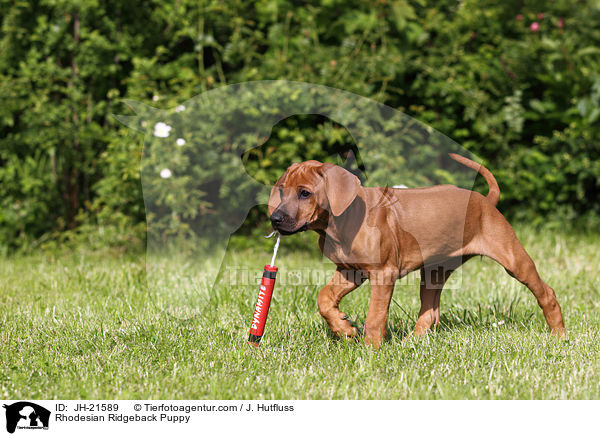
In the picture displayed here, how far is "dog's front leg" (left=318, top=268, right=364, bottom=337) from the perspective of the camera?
332 centimetres

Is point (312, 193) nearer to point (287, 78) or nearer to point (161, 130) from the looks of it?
point (161, 130)

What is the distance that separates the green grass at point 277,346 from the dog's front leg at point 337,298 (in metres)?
0.11

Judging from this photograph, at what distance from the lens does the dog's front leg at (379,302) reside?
3156 mm

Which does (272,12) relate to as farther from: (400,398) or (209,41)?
(400,398)

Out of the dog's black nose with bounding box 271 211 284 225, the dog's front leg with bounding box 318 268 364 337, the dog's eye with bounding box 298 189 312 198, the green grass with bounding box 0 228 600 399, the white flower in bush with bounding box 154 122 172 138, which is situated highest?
the dog's eye with bounding box 298 189 312 198

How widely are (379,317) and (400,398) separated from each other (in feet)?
1.66

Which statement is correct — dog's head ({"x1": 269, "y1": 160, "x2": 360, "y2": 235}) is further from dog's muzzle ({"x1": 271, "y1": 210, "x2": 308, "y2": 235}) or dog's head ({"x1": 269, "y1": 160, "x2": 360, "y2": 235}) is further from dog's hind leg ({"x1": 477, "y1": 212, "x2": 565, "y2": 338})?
dog's hind leg ({"x1": 477, "y1": 212, "x2": 565, "y2": 338})

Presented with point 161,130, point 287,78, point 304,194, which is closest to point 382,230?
point 304,194

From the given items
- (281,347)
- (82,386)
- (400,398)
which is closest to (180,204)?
(281,347)

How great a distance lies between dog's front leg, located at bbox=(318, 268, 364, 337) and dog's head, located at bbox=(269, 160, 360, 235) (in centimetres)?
46

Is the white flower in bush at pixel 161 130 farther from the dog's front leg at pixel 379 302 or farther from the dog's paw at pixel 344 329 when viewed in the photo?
the dog's front leg at pixel 379 302

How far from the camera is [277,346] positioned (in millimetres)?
3504
